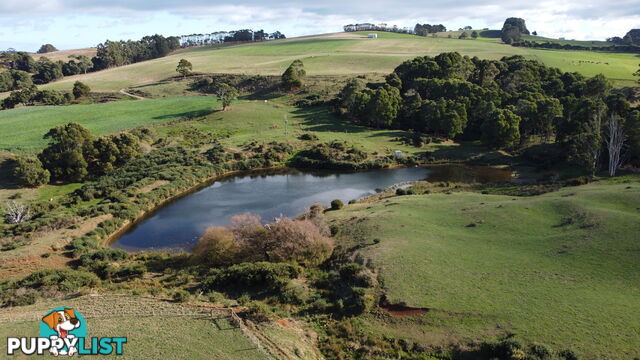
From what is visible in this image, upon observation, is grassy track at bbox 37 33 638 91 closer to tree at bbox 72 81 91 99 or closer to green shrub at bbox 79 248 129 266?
tree at bbox 72 81 91 99

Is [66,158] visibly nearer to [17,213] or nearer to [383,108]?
[17,213]

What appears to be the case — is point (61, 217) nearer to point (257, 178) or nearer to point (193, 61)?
point (257, 178)

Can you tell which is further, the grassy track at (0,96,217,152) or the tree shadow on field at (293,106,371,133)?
the tree shadow on field at (293,106,371,133)

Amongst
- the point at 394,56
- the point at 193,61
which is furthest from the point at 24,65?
the point at 394,56

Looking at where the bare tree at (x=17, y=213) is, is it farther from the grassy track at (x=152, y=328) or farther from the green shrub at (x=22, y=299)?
the grassy track at (x=152, y=328)

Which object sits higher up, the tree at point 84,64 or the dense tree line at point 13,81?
the tree at point 84,64

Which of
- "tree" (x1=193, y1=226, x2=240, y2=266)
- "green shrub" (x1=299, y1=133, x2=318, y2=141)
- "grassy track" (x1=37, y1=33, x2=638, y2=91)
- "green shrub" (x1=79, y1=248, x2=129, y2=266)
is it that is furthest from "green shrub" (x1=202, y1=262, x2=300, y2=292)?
"grassy track" (x1=37, y1=33, x2=638, y2=91)

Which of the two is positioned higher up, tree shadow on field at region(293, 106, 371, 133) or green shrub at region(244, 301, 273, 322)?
tree shadow on field at region(293, 106, 371, 133)

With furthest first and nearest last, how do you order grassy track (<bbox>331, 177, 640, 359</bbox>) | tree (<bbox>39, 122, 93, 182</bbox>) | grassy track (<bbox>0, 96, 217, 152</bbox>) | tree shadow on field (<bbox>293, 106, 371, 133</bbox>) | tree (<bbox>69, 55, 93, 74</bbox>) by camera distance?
tree (<bbox>69, 55, 93, 74</bbox>)
tree shadow on field (<bbox>293, 106, 371, 133</bbox>)
grassy track (<bbox>0, 96, 217, 152</bbox>)
tree (<bbox>39, 122, 93, 182</bbox>)
grassy track (<bbox>331, 177, 640, 359</bbox>)

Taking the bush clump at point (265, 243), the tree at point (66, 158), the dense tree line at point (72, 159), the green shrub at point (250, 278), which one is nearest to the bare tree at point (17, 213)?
the dense tree line at point (72, 159)
